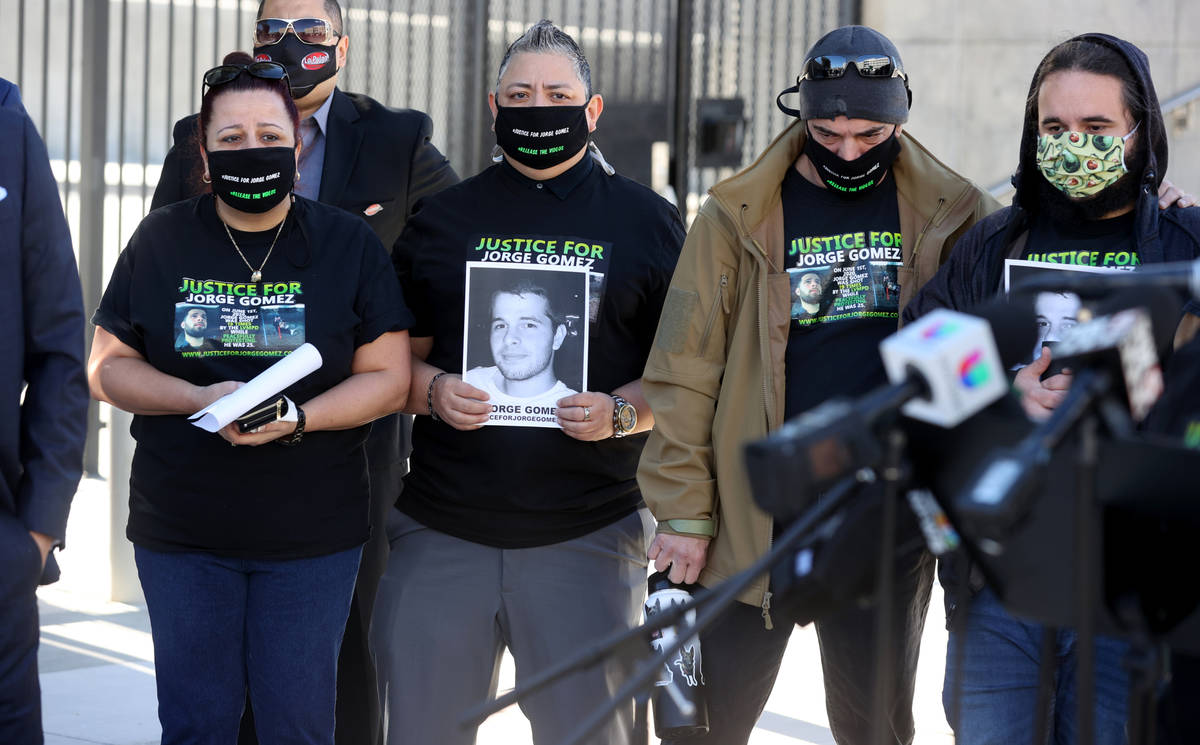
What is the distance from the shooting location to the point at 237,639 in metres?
3.25

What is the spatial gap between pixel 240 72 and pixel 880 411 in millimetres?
2233

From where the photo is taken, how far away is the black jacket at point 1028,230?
9.32 feet

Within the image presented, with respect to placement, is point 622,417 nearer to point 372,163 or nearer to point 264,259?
point 264,259

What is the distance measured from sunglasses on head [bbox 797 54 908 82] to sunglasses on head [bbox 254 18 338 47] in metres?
1.43

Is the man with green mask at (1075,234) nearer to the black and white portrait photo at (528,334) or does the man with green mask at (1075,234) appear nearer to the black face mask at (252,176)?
the black and white portrait photo at (528,334)

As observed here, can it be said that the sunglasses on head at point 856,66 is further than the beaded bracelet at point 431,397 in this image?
No

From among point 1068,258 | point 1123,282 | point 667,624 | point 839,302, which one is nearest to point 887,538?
point 667,624

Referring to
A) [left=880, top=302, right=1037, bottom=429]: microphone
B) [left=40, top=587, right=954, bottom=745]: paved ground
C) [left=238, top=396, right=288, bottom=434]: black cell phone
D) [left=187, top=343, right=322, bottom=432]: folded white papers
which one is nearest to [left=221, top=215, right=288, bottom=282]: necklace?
[left=187, top=343, right=322, bottom=432]: folded white papers

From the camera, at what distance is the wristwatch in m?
3.34

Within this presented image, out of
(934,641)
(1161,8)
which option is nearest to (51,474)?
(934,641)

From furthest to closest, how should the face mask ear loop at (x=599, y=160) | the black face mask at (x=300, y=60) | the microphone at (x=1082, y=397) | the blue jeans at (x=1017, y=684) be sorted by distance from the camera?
the black face mask at (x=300, y=60)
the face mask ear loop at (x=599, y=160)
the blue jeans at (x=1017, y=684)
the microphone at (x=1082, y=397)

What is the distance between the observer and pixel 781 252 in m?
3.23

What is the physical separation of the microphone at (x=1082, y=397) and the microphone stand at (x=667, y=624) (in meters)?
0.15

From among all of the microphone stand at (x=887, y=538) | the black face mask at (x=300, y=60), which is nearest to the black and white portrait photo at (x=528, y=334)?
the black face mask at (x=300, y=60)
